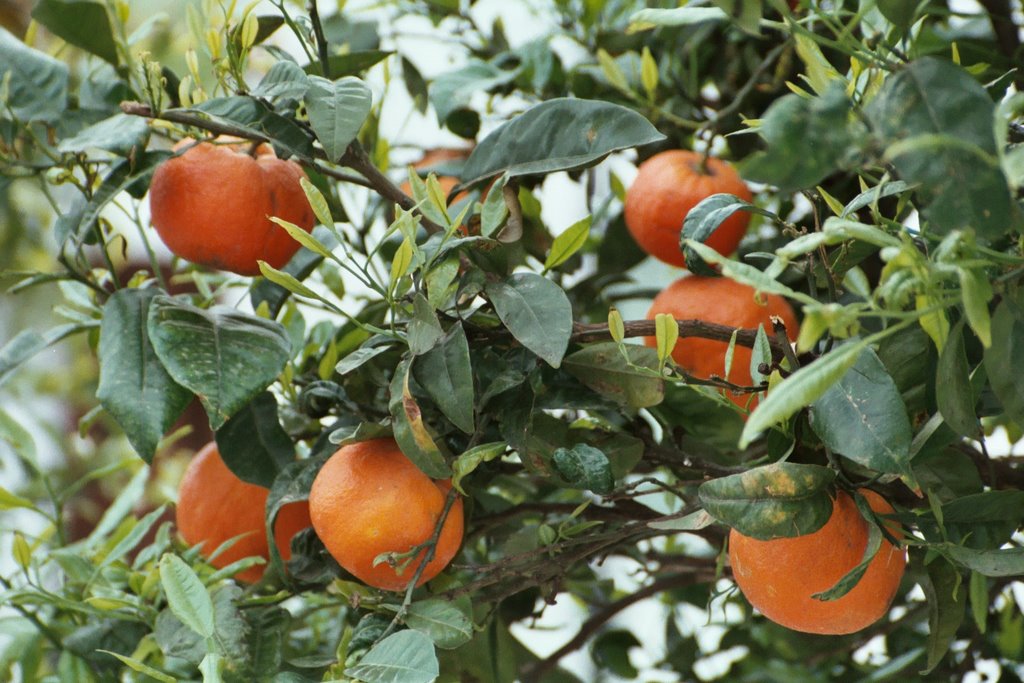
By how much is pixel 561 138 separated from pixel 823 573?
9.2 inches

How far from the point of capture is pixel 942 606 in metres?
0.48

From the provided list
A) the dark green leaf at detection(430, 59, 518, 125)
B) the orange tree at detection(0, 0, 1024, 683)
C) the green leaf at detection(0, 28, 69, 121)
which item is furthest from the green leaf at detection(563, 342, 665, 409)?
the green leaf at detection(0, 28, 69, 121)

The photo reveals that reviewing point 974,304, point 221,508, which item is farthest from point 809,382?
point 221,508

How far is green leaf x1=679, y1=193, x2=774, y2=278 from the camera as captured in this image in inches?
18.1

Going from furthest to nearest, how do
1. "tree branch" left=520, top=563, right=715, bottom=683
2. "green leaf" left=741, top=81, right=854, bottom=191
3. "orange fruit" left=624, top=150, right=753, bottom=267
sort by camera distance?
"tree branch" left=520, top=563, right=715, bottom=683 < "orange fruit" left=624, top=150, right=753, bottom=267 < "green leaf" left=741, top=81, right=854, bottom=191

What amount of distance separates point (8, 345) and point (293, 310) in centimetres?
16

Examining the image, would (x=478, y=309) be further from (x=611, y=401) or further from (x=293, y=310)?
(x=293, y=310)

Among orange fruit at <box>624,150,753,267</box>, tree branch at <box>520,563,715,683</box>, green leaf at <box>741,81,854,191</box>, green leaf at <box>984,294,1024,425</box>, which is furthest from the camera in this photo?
tree branch at <box>520,563,715,683</box>

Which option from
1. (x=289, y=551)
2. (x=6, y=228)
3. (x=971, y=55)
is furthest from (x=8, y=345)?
(x=6, y=228)

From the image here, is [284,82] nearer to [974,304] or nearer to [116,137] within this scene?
[116,137]

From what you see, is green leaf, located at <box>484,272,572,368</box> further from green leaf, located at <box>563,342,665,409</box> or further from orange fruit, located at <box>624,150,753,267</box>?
orange fruit, located at <box>624,150,753,267</box>

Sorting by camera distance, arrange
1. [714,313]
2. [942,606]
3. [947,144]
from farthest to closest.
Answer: [714,313]
[942,606]
[947,144]

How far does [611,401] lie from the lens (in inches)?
20.5

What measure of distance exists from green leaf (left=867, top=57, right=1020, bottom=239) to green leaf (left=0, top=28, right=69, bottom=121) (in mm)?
476
